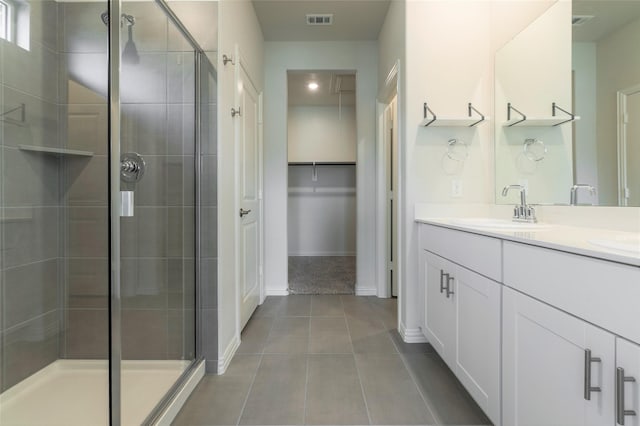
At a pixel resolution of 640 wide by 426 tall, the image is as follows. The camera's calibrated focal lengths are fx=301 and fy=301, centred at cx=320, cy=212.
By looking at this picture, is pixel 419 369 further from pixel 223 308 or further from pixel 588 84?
pixel 588 84

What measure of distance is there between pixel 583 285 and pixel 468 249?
0.62 m

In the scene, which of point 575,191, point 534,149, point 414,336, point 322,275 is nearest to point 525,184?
point 534,149

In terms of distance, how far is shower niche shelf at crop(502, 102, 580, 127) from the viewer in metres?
1.54

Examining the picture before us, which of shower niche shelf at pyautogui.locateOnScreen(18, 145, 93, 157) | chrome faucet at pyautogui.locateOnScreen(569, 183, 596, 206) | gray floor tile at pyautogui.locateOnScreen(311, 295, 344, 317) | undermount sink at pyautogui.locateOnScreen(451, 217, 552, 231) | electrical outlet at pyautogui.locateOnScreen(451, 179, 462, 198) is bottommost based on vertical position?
gray floor tile at pyautogui.locateOnScreen(311, 295, 344, 317)

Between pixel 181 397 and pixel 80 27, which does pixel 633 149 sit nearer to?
pixel 181 397

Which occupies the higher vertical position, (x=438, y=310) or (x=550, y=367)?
(x=550, y=367)

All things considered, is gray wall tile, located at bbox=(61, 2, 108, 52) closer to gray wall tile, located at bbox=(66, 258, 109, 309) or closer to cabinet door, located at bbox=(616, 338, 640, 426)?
gray wall tile, located at bbox=(66, 258, 109, 309)

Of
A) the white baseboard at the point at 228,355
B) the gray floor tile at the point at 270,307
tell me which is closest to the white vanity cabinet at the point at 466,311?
the white baseboard at the point at 228,355

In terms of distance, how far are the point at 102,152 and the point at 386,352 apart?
198cm

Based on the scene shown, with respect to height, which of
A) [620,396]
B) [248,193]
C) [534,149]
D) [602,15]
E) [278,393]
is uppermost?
[602,15]

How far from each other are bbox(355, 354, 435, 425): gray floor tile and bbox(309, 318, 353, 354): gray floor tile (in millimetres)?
173

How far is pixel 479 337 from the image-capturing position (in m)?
1.27

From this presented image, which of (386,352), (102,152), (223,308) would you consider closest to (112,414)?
(223,308)

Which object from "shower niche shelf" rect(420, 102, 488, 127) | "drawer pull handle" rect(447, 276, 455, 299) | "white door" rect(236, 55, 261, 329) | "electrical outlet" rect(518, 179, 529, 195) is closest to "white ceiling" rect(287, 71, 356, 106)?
"white door" rect(236, 55, 261, 329)
